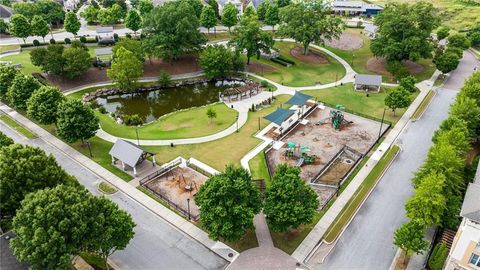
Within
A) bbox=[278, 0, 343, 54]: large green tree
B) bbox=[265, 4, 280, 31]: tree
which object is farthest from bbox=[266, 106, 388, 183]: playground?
bbox=[265, 4, 280, 31]: tree

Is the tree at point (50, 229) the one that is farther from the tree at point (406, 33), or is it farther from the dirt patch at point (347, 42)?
the dirt patch at point (347, 42)

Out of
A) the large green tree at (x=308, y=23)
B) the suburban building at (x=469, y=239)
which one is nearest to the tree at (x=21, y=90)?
the large green tree at (x=308, y=23)

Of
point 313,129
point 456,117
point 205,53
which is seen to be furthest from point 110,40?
point 456,117

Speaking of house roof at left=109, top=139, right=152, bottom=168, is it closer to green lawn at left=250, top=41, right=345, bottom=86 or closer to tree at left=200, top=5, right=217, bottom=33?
green lawn at left=250, top=41, right=345, bottom=86

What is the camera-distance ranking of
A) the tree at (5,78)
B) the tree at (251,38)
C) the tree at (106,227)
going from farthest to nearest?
the tree at (251,38) < the tree at (5,78) < the tree at (106,227)

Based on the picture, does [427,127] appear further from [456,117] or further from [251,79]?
[251,79]

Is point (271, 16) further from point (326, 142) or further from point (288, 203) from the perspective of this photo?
point (288, 203)
